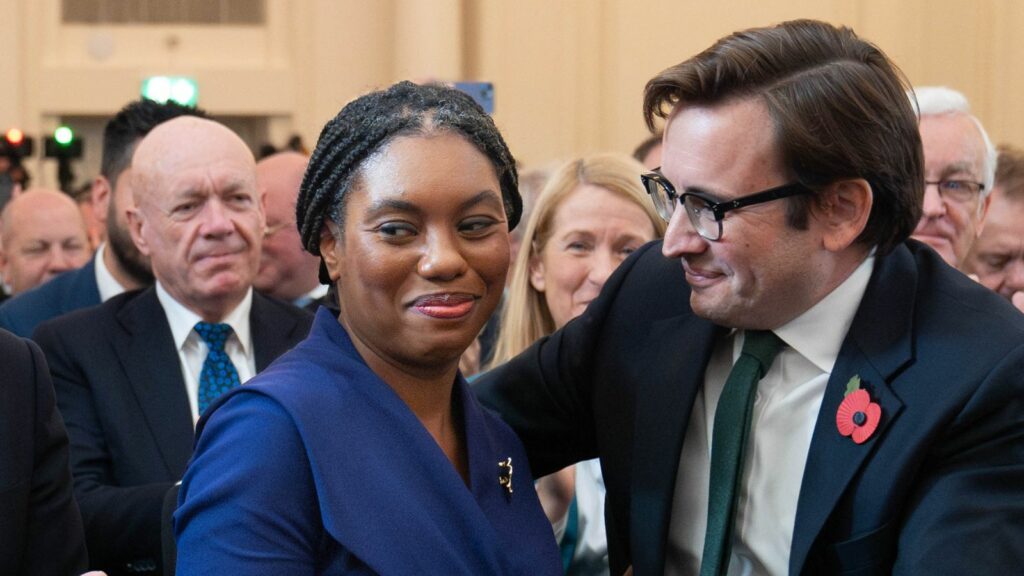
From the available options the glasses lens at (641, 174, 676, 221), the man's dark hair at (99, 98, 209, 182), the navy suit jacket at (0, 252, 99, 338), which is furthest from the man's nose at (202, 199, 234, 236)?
the glasses lens at (641, 174, 676, 221)

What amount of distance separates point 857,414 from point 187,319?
1.90m

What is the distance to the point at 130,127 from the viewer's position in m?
4.52

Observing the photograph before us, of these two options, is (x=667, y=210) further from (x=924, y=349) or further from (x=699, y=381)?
(x=924, y=349)

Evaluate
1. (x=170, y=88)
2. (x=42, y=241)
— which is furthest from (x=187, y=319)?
(x=170, y=88)

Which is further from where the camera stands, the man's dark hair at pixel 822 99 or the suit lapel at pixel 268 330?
the suit lapel at pixel 268 330

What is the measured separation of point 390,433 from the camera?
6.49 ft

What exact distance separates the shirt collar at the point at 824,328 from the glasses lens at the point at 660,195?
0.26 m

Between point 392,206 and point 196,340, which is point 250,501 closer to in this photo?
point 392,206

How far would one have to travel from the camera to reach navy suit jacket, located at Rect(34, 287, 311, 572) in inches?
125

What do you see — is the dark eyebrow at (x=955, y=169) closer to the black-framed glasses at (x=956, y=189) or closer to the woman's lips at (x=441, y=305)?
the black-framed glasses at (x=956, y=189)

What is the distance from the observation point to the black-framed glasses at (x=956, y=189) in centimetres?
375

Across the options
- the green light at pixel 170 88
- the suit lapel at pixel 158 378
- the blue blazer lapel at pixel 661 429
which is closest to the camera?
the blue blazer lapel at pixel 661 429

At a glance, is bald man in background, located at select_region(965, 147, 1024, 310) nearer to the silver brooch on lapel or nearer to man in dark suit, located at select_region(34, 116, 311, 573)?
man in dark suit, located at select_region(34, 116, 311, 573)

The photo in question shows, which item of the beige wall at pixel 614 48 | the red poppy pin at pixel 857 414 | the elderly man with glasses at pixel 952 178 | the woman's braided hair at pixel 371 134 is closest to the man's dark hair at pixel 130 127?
the elderly man with glasses at pixel 952 178
